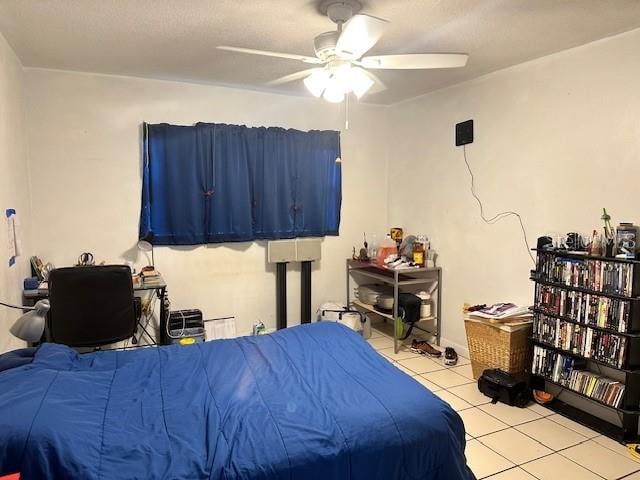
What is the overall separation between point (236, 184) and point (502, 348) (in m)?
2.61

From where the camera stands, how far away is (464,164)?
381cm

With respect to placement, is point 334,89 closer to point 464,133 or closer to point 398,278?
point 464,133

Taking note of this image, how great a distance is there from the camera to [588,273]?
8.64 ft

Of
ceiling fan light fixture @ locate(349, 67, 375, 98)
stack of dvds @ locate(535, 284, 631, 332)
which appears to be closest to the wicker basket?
stack of dvds @ locate(535, 284, 631, 332)

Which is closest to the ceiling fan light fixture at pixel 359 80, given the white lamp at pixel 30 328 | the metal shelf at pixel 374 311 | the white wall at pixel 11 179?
the white lamp at pixel 30 328

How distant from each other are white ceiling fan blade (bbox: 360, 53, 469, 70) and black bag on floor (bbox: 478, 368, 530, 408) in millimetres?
2132

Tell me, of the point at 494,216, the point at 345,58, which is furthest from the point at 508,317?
the point at 345,58

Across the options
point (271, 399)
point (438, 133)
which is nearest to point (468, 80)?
point (438, 133)

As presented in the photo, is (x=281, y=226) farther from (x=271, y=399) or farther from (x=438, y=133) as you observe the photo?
(x=271, y=399)

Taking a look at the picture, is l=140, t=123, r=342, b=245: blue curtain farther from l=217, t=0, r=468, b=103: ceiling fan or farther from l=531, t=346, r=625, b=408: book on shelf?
l=531, t=346, r=625, b=408: book on shelf

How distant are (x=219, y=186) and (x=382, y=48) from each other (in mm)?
1894

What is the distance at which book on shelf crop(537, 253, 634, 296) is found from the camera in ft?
8.08

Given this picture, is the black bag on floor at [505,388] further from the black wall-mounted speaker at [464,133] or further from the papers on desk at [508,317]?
the black wall-mounted speaker at [464,133]

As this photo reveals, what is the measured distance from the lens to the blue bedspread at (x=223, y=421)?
4.52ft
